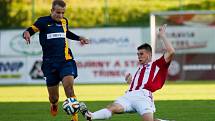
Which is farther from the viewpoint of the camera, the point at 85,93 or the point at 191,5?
the point at 191,5

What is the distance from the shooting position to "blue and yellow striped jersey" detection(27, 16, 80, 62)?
43.1 ft

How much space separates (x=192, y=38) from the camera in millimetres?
31141

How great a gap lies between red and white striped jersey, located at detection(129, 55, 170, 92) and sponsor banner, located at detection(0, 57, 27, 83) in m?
19.2

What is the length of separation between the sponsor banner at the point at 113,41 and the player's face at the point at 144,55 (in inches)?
726

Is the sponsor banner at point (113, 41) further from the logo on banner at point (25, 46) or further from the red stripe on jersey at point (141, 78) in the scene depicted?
the red stripe on jersey at point (141, 78)

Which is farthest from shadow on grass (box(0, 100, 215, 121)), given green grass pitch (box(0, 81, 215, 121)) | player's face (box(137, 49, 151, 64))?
player's face (box(137, 49, 151, 64))

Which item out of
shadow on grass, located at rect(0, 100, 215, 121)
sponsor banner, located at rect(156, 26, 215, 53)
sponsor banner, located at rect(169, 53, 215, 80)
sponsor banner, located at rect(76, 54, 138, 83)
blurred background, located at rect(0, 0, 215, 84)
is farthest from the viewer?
sponsor banner, located at rect(156, 26, 215, 53)

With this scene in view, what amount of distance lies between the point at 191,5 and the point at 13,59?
1166 centimetres

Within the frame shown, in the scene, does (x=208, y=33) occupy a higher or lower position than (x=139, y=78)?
lower

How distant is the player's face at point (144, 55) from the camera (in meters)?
11.5

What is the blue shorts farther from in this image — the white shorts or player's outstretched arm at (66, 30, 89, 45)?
the white shorts

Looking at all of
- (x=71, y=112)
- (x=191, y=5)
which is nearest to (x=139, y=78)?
(x=71, y=112)

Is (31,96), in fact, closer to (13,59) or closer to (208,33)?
(13,59)

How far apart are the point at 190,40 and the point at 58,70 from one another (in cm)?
1846
